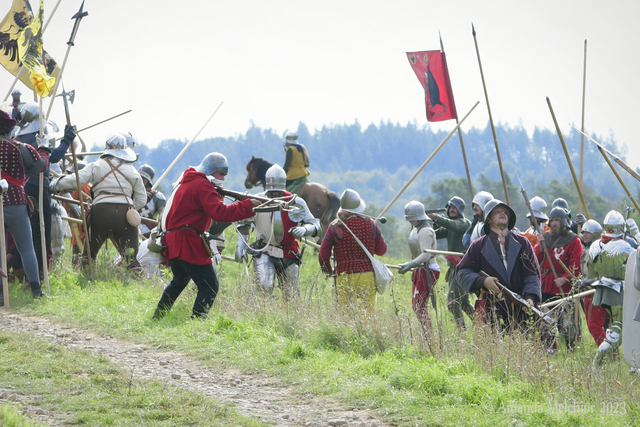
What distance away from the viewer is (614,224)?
8.48m

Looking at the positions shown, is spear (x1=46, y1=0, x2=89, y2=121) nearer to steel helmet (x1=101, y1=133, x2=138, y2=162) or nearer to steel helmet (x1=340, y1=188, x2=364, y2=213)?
steel helmet (x1=101, y1=133, x2=138, y2=162)

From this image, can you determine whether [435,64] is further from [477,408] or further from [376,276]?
[477,408]

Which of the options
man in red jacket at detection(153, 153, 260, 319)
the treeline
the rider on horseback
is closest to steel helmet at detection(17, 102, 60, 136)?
man in red jacket at detection(153, 153, 260, 319)

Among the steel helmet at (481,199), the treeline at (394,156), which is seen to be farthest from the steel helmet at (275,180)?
the treeline at (394,156)

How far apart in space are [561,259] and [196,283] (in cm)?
430

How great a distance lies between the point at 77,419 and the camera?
14.3 ft

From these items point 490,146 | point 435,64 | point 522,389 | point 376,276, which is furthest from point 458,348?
point 490,146

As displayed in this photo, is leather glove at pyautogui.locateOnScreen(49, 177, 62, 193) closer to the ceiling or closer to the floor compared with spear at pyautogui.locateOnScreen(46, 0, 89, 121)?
closer to the floor

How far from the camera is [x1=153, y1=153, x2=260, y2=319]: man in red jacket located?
7289mm

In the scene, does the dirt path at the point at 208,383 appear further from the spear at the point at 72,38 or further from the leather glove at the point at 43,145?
the spear at the point at 72,38

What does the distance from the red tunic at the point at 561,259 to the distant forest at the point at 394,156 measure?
105 meters

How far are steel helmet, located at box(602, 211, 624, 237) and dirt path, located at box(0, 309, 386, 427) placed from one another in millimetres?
4584

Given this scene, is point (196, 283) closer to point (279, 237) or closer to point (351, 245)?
point (279, 237)

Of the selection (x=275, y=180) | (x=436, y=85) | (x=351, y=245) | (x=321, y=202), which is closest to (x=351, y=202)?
(x=351, y=245)
